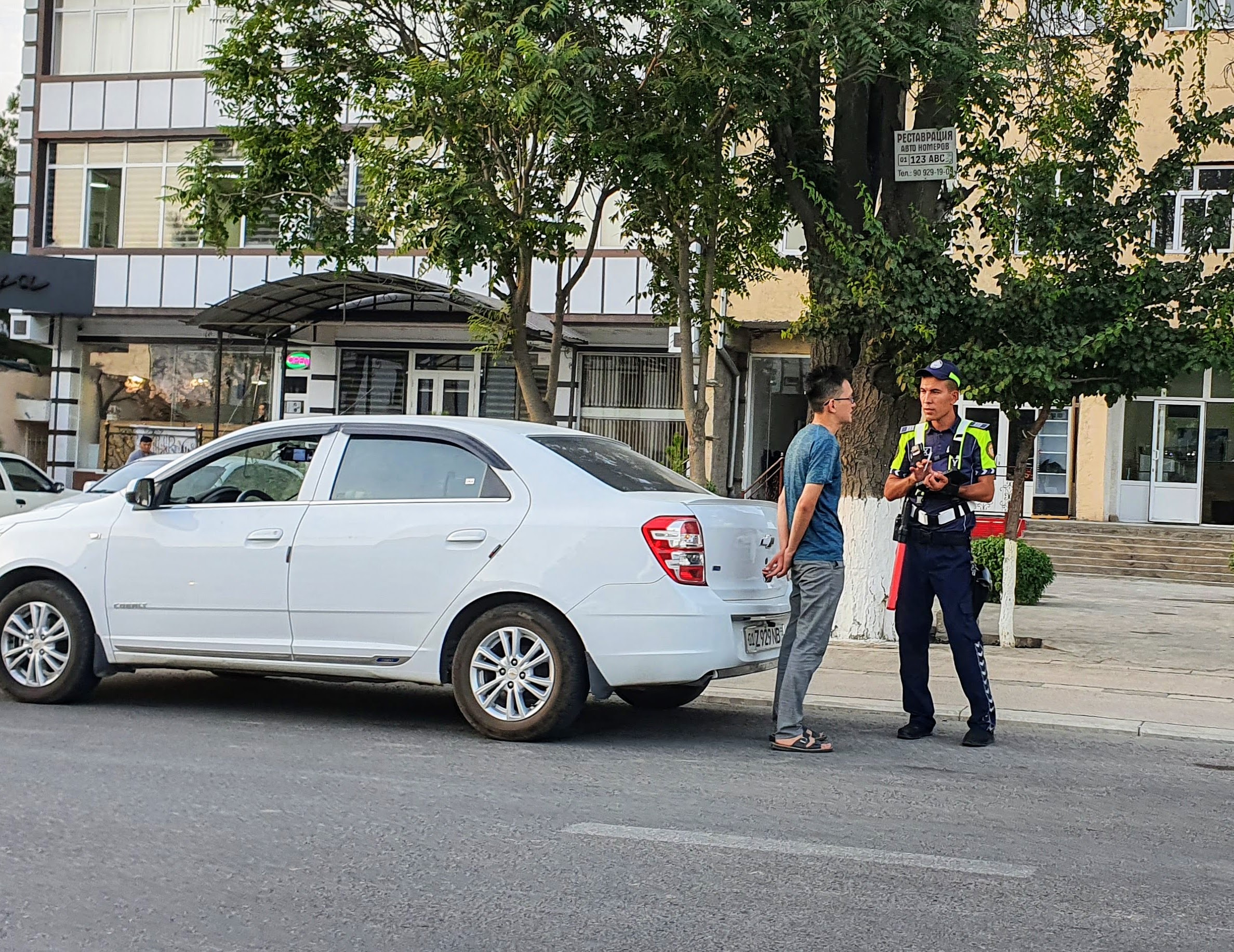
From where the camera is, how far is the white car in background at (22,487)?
18.8 metres

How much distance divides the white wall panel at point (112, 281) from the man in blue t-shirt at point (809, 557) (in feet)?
75.4

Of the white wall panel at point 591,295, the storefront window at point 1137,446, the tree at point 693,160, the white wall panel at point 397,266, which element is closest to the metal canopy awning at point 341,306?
the white wall panel at point 591,295

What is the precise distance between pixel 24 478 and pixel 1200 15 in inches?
579

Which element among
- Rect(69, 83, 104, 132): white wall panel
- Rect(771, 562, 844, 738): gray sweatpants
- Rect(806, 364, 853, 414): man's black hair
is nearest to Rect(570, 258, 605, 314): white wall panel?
Rect(69, 83, 104, 132): white wall panel

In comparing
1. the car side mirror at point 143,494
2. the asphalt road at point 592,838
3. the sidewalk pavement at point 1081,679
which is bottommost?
the asphalt road at point 592,838

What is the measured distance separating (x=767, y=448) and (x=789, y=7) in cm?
1652

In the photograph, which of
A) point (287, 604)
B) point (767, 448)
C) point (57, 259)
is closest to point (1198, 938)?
point (287, 604)

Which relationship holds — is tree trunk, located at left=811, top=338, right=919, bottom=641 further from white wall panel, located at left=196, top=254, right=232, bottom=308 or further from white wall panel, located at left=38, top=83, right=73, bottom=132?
white wall panel, located at left=38, top=83, right=73, bottom=132

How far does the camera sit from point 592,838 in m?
5.44

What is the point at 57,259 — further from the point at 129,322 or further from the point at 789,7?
the point at 789,7

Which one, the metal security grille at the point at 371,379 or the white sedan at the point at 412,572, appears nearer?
the white sedan at the point at 412,572

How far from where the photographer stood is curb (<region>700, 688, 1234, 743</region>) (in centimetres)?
835

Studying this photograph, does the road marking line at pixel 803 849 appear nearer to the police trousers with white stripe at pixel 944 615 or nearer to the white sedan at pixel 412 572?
the white sedan at pixel 412 572

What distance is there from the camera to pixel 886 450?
12078 mm
